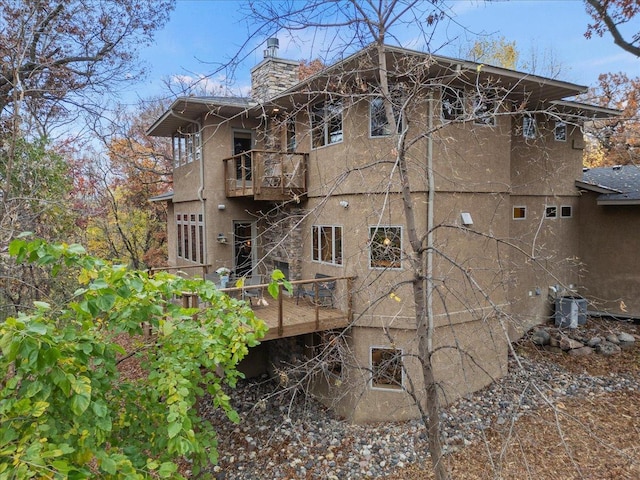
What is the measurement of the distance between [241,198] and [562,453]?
31.5 feet

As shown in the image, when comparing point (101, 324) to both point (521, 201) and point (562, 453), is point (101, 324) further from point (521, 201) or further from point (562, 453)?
point (521, 201)

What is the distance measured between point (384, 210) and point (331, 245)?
3.07m

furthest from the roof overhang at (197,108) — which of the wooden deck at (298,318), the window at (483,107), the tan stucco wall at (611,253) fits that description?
the tan stucco wall at (611,253)

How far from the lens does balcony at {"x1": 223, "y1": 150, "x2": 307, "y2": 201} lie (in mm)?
9500

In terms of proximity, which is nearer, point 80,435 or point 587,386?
point 80,435

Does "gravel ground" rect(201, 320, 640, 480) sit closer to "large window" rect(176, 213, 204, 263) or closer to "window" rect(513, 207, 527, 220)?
"window" rect(513, 207, 527, 220)

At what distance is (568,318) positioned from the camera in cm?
1168

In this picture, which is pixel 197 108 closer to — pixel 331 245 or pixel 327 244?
pixel 327 244

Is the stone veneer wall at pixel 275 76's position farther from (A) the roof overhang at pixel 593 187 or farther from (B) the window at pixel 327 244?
(A) the roof overhang at pixel 593 187

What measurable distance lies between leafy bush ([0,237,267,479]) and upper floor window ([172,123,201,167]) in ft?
28.3

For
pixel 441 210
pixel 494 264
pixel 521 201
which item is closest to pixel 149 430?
pixel 441 210

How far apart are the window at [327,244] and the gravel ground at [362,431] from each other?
3413 mm

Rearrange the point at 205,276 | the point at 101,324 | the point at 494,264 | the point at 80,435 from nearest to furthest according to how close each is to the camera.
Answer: the point at 80,435 < the point at 101,324 < the point at 494,264 < the point at 205,276

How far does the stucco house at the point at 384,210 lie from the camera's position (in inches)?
320
